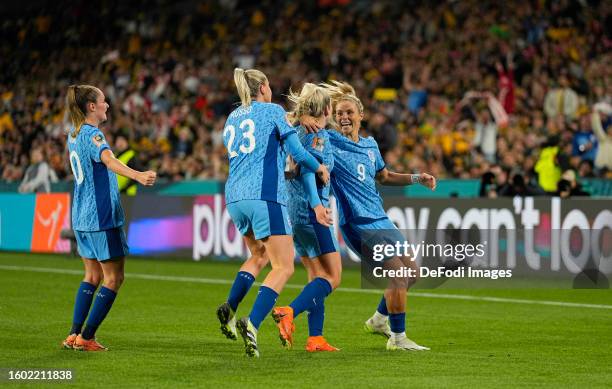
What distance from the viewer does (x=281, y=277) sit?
31.4 ft

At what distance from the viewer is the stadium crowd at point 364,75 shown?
22906 millimetres

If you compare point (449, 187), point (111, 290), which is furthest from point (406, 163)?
point (111, 290)

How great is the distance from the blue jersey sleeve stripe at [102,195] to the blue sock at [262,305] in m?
1.38

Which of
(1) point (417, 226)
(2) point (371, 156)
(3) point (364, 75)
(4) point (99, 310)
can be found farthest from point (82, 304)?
(3) point (364, 75)

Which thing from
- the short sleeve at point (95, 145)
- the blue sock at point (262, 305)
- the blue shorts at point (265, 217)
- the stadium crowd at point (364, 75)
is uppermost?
the stadium crowd at point (364, 75)

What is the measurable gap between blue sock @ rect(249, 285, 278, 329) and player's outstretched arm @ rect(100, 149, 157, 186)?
116 centimetres

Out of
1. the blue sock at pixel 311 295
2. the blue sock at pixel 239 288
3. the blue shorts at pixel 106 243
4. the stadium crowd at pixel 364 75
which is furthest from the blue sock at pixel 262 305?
the stadium crowd at pixel 364 75

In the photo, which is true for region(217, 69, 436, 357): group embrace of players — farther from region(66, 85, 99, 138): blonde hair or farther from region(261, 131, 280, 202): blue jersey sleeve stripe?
region(66, 85, 99, 138): blonde hair

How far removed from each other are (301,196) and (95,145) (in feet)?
5.42

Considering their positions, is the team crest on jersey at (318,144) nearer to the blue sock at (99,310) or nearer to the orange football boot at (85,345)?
the blue sock at (99,310)

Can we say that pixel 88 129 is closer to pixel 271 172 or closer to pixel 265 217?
pixel 271 172

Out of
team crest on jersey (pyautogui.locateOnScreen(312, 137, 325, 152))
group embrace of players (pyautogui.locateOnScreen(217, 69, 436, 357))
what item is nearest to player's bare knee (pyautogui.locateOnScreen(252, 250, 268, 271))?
group embrace of players (pyautogui.locateOnScreen(217, 69, 436, 357))

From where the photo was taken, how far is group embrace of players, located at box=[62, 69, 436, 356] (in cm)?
955

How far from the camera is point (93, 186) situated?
10.1 metres
